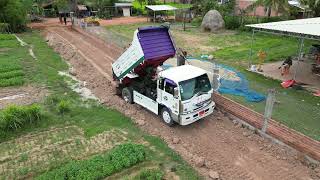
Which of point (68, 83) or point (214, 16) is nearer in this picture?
point (68, 83)

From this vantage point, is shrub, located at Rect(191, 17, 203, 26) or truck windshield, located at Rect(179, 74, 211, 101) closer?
truck windshield, located at Rect(179, 74, 211, 101)

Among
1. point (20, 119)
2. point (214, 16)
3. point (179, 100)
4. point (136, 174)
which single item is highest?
point (214, 16)

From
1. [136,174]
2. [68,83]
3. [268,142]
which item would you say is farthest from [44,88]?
[268,142]

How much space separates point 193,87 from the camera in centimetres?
1180

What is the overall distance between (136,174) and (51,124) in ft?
17.0

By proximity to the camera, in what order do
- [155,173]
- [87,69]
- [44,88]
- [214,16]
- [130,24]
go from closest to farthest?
[155,173], [44,88], [87,69], [214,16], [130,24]

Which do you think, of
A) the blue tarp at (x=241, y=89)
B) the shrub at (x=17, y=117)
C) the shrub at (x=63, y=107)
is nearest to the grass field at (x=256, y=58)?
the blue tarp at (x=241, y=89)

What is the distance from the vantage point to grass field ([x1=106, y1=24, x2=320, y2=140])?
1291 centimetres

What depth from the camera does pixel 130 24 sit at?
39.8 m

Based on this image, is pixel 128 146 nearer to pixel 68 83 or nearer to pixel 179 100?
pixel 179 100

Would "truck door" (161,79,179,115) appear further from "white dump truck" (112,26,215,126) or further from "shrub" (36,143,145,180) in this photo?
"shrub" (36,143,145,180)

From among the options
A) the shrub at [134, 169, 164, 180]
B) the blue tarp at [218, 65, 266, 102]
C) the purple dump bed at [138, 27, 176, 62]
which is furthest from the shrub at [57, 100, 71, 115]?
the blue tarp at [218, 65, 266, 102]

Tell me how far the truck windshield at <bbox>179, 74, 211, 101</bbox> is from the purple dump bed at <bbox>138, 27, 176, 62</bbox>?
8.03 feet

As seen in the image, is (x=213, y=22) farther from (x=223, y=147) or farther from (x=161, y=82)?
(x=223, y=147)
